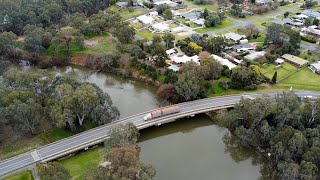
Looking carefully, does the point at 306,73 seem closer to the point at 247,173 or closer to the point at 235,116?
the point at 235,116

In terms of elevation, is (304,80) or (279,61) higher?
(279,61)

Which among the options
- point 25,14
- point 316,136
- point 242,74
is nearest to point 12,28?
point 25,14

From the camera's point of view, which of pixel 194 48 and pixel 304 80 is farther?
pixel 194 48

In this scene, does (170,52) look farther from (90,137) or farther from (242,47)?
(90,137)

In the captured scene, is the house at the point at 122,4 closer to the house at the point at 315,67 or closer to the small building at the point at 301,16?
the small building at the point at 301,16

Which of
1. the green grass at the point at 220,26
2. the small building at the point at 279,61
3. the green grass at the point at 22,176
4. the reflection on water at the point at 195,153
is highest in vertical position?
the green grass at the point at 22,176

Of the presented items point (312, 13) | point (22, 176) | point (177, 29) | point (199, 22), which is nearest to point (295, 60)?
point (199, 22)

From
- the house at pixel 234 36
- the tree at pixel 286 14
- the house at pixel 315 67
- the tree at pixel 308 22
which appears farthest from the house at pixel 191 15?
the house at pixel 315 67
